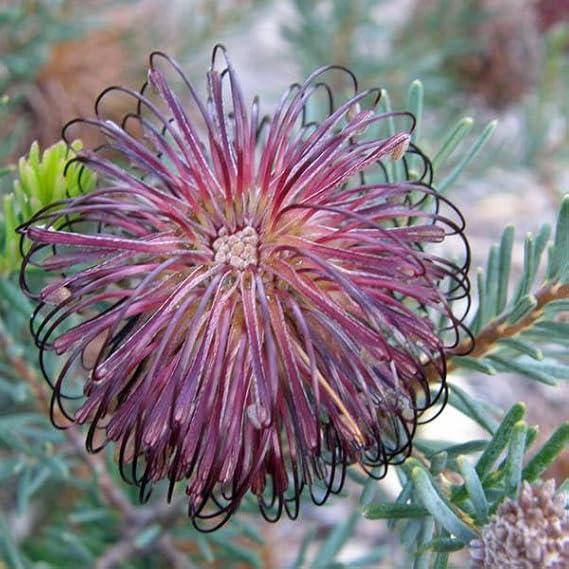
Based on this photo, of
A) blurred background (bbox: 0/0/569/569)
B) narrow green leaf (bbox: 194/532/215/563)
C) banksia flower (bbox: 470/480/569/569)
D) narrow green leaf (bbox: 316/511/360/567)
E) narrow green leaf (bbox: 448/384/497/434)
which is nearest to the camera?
banksia flower (bbox: 470/480/569/569)

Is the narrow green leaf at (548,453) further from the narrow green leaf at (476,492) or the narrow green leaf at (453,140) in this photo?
the narrow green leaf at (453,140)

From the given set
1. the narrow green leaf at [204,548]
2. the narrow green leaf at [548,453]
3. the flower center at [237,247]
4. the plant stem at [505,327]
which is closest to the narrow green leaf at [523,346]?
the plant stem at [505,327]

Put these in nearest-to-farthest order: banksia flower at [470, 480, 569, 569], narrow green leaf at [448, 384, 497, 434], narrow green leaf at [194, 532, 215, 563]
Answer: banksia flower at [470, 480, 569, 569] → narrow green leaf at [448, 384, 497, 434] → narrow green leaf at [194, 532, 215, 563]

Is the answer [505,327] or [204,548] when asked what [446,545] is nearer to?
[505,327]

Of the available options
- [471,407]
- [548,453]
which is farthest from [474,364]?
[548,453]

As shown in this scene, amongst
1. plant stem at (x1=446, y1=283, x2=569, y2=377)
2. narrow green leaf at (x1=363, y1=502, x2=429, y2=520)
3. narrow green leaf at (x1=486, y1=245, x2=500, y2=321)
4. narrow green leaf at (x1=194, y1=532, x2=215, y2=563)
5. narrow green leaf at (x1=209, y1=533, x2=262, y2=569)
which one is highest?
narrow green leaf at (x1=486, y1=245, x2=500, y2=321)

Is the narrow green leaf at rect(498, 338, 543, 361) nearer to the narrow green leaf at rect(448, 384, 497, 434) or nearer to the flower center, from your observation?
the narrow green leaf at rect(448, 384, 497, 434)

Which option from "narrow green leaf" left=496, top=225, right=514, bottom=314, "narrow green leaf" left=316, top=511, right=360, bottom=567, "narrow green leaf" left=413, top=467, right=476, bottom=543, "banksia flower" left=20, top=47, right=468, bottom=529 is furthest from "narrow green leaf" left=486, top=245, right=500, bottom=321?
"narrow green leaf" left=316, top=511, right=360, bottom=567
